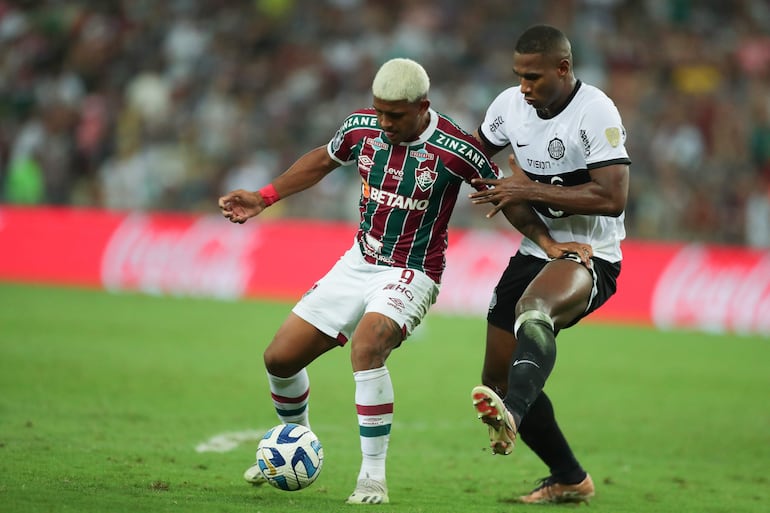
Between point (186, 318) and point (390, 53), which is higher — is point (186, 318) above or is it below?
below

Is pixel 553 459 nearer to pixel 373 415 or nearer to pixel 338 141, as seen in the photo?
pixel 373 415

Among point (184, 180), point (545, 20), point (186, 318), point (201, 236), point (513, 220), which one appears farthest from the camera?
point (545, 20)

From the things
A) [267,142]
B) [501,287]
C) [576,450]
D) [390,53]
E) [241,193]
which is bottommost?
[576,450]

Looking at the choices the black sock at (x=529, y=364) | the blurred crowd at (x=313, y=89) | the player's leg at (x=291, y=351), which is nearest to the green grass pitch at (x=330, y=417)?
the player's leg at (x=291, y=351)

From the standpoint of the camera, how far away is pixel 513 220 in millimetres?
6410

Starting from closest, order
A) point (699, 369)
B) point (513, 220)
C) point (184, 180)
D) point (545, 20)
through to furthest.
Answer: point (513, 220)
point (699, 369)
point (184, 180)
point (545, 20)

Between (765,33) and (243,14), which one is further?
(243,14)

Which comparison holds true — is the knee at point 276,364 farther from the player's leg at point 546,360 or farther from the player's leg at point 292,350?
the player's leg at point 546,360

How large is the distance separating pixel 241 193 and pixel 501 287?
1688mm

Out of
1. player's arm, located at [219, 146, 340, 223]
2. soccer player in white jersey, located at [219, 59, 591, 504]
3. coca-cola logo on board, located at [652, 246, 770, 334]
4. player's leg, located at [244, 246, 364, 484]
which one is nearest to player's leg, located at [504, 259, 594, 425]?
soccer player in white jersey, located at [219, 59, 591, 504]

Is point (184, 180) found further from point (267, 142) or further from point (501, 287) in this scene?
point (501, 287)

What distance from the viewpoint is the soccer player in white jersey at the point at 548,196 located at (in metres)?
5.85

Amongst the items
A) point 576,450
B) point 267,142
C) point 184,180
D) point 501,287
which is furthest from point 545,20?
point 501,287

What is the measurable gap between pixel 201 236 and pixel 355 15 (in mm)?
6494
